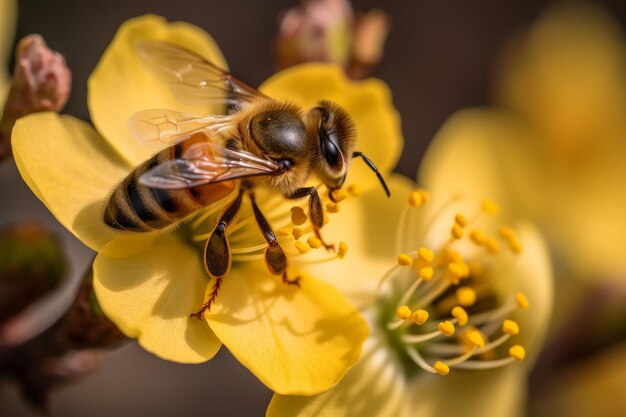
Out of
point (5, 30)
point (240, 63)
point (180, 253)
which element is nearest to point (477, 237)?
point (180, 253)

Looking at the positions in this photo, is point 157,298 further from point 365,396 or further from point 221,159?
point 365,396

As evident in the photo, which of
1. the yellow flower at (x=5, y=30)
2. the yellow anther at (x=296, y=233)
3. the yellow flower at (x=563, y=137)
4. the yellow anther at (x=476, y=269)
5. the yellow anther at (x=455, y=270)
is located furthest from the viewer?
the yellow flower at (x=563, y=137)

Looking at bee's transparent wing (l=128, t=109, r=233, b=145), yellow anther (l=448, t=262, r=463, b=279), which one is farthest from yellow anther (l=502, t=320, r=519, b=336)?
bee's transparent wing (l=128, t=109, r=233, b=145)

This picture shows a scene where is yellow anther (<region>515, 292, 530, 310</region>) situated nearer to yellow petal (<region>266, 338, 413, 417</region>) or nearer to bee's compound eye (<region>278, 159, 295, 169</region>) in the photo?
yellow petal (<region>266, 338, 413, 417</region>)

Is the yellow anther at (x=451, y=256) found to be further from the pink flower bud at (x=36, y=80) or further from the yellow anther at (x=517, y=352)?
the pink flower bud at (x=36, y=80)

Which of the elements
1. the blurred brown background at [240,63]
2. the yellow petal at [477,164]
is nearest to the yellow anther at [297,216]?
the yellow petal at [477,164]
